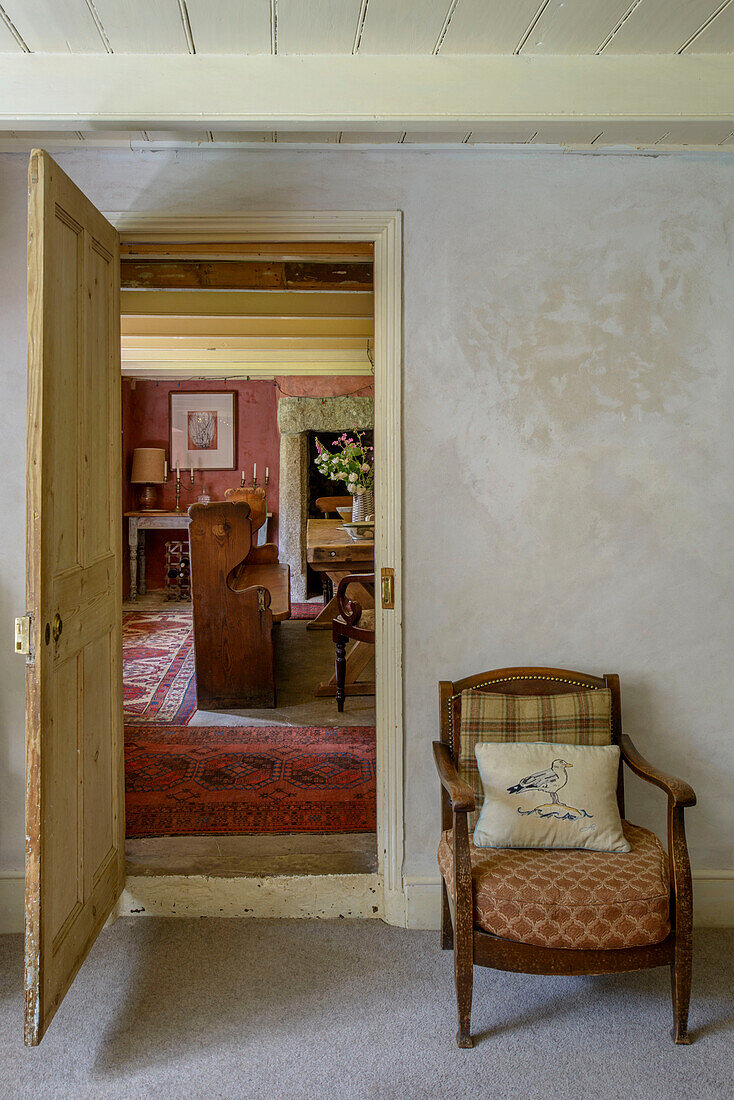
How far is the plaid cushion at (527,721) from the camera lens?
2490mm

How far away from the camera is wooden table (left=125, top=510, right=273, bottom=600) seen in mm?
8758

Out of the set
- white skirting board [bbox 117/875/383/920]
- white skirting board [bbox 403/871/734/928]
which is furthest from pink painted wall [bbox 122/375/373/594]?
white skirting board [bbox 403/871/734/928]

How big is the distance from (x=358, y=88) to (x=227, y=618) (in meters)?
3.12

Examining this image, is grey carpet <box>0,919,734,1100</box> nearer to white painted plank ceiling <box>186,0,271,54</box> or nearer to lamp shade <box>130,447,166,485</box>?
white painted plank ceiling <box>186,0,271,54</box>

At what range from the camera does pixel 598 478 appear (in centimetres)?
268

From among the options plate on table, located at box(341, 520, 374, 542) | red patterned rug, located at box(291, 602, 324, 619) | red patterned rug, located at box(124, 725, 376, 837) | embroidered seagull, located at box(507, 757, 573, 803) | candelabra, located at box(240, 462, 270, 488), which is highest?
Answer: candelabra, located at box(240, 462, 270, 488)

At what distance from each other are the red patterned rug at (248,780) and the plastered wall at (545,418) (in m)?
0.70

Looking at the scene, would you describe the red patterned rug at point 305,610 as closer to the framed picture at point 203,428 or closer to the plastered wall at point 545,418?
the framed picture at point 203,428

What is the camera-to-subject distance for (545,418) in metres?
2.67

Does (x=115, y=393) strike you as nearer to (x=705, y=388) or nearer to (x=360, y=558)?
(x=705, y=388)

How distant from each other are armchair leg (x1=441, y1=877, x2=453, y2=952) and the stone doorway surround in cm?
602

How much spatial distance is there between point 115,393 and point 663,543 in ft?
6.40

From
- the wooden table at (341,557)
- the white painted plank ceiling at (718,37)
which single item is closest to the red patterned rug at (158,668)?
the wooden table at (341,557)

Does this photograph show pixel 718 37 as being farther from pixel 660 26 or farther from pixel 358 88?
pixel 358 88
